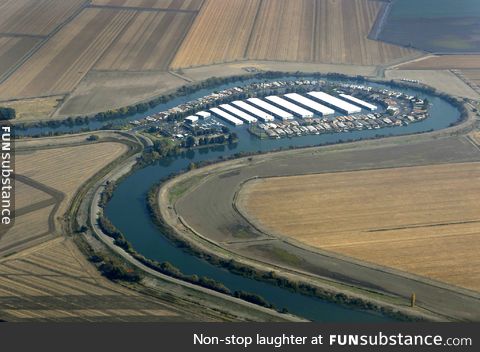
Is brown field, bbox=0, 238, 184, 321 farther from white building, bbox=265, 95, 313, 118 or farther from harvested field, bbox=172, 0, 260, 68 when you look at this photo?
harvested field, bbox=172, 0, 260, 68

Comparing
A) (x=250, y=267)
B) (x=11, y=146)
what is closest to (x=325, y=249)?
(x=250, y=267)

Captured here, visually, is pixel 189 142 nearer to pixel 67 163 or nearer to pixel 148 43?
pixel 67 163

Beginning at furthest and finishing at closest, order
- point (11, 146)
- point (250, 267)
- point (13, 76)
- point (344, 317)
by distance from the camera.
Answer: point (13, 76) < point (11, 146) < point (250, 267) < point (344, 317)

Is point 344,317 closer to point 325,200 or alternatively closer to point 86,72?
point 325,200

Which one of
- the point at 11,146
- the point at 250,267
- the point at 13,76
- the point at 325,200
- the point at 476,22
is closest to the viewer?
the point at 250,267

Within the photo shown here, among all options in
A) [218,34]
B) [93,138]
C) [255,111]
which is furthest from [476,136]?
[218,34]

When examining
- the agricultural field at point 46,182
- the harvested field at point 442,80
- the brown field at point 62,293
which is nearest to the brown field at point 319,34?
the harvested field at point 442,80
